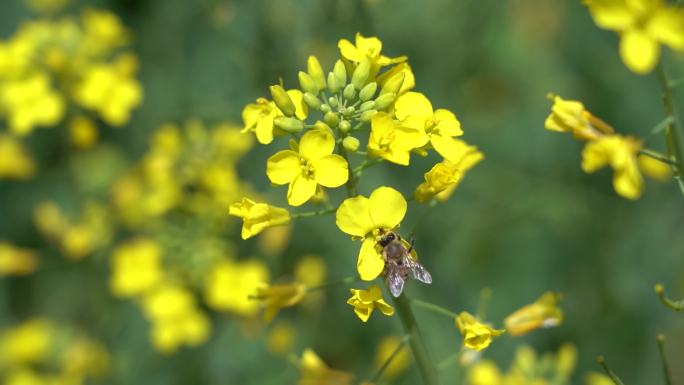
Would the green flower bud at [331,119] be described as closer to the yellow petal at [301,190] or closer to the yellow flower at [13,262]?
the yellow petal at [301,190]

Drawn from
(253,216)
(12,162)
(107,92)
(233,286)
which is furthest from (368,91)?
(12,162)

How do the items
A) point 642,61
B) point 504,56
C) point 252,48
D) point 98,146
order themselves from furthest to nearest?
point 504,56 < point 98,146 < point 252,48 < point 642,61

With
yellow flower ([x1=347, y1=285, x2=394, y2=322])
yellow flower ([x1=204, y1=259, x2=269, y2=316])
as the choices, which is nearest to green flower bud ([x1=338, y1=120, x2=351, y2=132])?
yellow flower ([x1=347, y1=285, x2=394, y2=322])

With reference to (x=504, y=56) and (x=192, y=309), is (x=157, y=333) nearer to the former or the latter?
(x=192, y=309)

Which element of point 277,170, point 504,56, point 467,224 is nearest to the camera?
point 277,170

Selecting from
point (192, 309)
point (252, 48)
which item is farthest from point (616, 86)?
point (192, 309)

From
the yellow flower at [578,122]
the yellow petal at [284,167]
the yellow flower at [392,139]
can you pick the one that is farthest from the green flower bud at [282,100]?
the yellow flower at [578,122]
